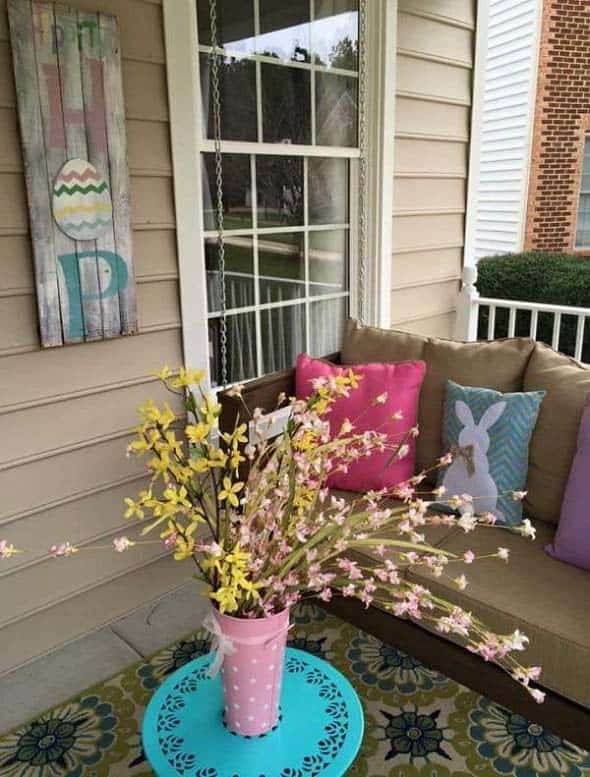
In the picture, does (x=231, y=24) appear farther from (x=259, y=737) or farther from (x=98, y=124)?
(x=259, y=737)

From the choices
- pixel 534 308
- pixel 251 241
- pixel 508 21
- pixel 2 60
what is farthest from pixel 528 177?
pixel 2 60

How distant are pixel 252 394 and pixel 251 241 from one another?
0.70 m

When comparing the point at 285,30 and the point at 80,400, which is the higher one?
the point at 285,30

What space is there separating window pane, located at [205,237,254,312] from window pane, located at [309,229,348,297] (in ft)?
1.32

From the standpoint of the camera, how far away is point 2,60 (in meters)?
1.91

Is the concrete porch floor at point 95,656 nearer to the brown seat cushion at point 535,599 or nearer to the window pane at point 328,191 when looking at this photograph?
the brown seat cushion at point 535,599

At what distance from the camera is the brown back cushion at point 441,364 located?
2377mm

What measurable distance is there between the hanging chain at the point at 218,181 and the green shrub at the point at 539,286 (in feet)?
15.4

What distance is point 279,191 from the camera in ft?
9.40

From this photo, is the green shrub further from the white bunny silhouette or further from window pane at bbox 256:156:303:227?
the white bunny silhouette

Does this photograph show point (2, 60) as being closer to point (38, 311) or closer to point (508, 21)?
point (38, 311)

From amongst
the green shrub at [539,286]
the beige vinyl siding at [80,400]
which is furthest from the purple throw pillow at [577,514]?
the green shrub at [539,286]

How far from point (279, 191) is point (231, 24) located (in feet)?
2.15

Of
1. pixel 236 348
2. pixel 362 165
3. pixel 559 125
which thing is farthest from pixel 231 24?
pixel 559 125
